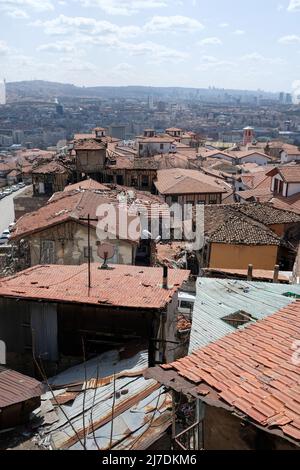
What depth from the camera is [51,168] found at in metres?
38.1

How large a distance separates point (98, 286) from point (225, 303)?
3.18 m

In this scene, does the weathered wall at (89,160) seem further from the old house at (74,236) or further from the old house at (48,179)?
the old house at (74,236)

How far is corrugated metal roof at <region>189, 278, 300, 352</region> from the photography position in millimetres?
10008

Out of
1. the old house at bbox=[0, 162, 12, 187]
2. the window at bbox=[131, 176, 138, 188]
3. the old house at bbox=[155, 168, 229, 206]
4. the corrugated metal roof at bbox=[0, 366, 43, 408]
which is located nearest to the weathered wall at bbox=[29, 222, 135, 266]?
the corrugated metal roof at bbox=[0, 366, 43, 408]

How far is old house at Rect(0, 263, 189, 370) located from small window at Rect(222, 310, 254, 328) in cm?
136

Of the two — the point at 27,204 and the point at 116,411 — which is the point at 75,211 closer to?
the point at 116,411

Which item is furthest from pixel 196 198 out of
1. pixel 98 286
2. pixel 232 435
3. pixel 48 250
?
pixel 232 435

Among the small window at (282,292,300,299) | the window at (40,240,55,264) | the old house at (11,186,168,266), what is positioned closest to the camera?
the small window at (282,292,300,299)

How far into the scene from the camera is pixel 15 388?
8.23 m

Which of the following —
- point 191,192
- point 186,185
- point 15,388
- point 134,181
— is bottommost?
point 134,181

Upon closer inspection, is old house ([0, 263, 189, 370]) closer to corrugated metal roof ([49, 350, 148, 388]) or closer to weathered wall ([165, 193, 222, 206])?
corrugated metal roof ([49, 350, 148, 388])
